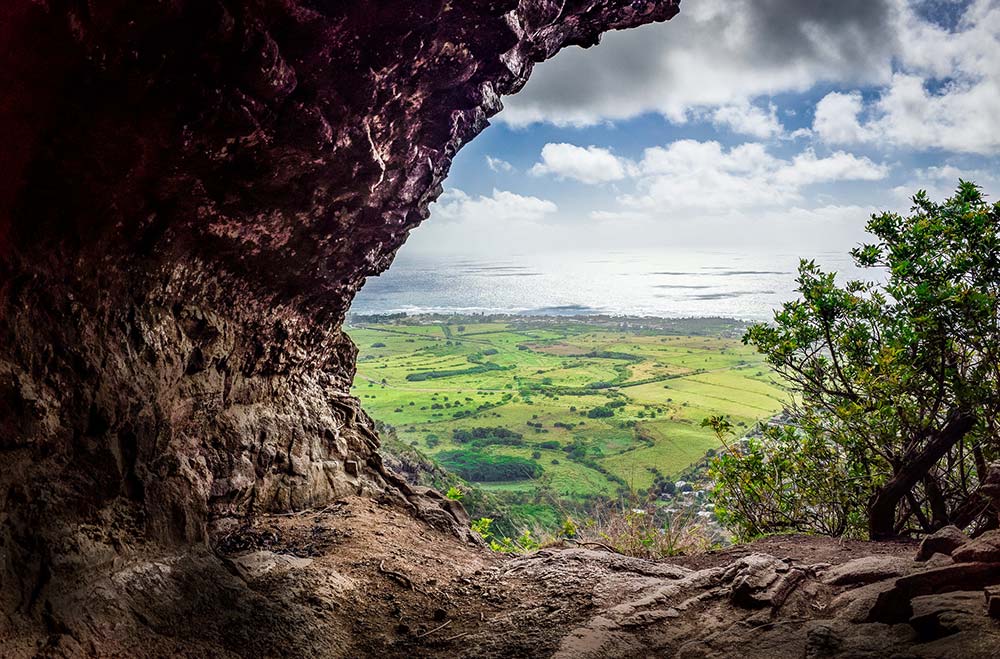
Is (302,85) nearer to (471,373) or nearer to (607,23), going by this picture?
(607,23)

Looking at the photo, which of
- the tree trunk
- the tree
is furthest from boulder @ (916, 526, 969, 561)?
the tree trunk

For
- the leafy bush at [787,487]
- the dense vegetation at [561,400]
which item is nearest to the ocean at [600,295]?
the dense vegetation at [561,400]

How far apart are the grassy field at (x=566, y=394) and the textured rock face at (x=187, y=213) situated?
64.1 feet

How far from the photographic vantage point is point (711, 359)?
7881 centimetres

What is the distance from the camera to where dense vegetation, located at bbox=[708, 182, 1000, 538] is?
7891 millimetres

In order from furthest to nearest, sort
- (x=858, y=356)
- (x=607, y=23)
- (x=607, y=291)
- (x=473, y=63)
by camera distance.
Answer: (x=607, y=291) → (x=858, y=356) → (x=607, y=23) → (x=473, y=63)

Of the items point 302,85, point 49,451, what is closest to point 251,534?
point 49,451

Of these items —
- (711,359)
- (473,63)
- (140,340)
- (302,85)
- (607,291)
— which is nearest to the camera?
(302,85)

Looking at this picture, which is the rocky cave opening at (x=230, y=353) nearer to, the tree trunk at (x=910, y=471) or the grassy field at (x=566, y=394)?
the tree trunk at (x=910, y=471)

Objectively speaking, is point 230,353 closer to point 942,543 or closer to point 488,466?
point 942,543

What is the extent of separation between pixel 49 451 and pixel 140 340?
4.30 feet

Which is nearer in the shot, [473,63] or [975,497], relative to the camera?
[473,63]

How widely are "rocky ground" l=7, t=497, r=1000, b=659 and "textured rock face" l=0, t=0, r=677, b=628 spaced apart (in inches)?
20.8

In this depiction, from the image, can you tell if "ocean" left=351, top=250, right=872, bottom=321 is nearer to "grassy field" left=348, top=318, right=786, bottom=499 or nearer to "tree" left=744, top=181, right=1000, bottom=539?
"grassy field" left=348, top=318, right=786, bottom=499
